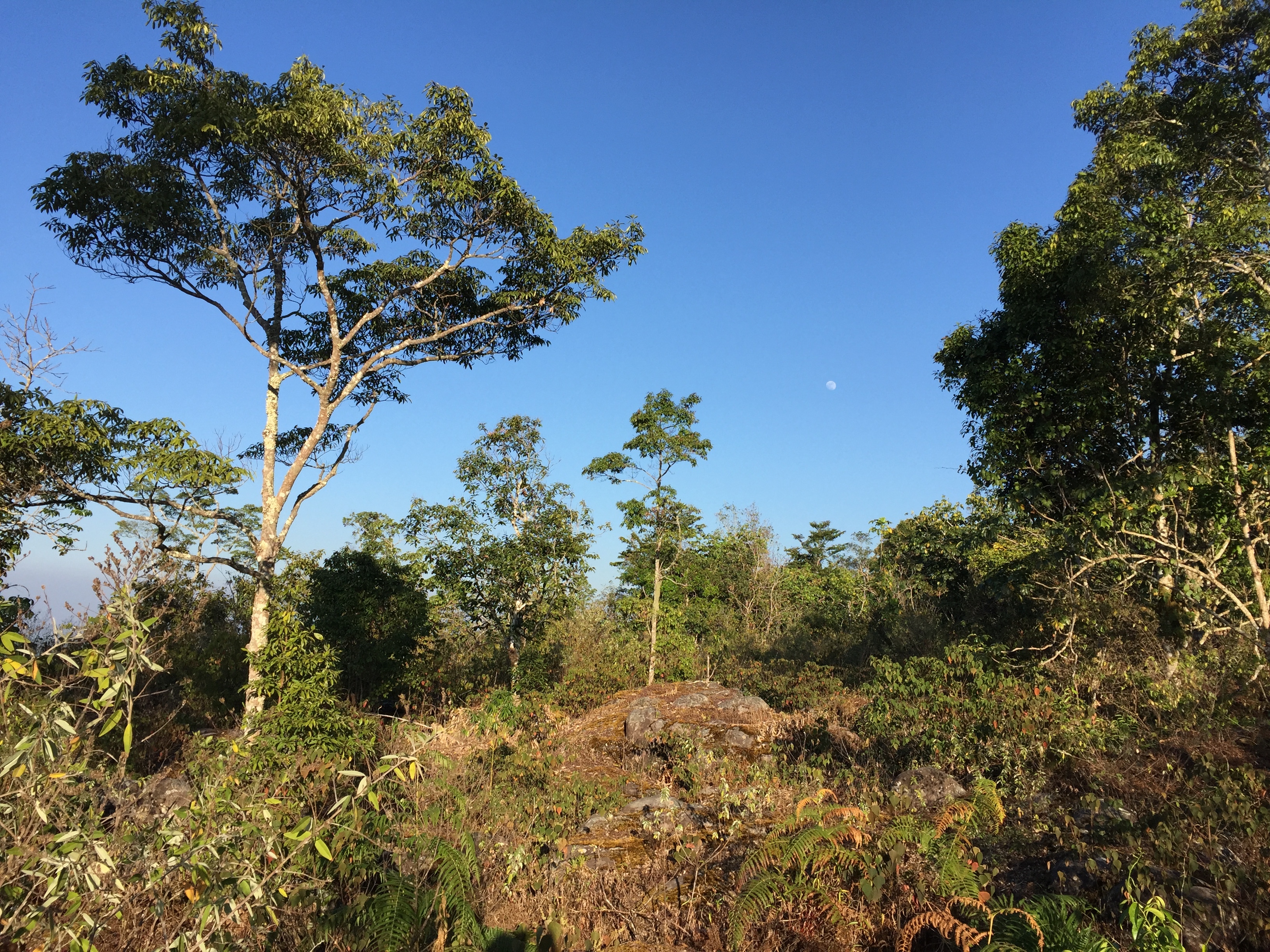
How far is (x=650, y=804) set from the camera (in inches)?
321

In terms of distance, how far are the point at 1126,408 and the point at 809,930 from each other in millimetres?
9990

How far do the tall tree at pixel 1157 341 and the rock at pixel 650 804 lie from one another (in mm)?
6476

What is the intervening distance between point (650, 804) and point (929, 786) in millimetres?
3221

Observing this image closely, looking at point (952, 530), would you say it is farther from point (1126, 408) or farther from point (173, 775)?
point (173, 775)

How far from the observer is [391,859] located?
5.39m

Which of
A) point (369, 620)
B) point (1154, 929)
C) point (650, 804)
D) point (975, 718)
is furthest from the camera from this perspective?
point (369, 620)

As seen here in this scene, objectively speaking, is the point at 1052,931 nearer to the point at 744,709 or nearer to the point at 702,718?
the point at 702,718

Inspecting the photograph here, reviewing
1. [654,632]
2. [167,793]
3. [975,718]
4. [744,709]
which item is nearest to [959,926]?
[975,718]

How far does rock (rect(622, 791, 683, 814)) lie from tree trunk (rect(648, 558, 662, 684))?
23.8 ft

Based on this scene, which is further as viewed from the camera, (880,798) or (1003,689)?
(1003,689)

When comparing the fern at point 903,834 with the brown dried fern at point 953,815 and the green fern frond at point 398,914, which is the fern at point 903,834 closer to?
the brown dried fern at point 953,815

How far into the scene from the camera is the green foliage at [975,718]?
7.97 metres

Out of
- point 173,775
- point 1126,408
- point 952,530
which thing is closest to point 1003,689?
point 1126,408

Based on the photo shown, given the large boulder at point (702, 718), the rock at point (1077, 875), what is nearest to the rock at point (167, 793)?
the large boulder at point (702, 718)
